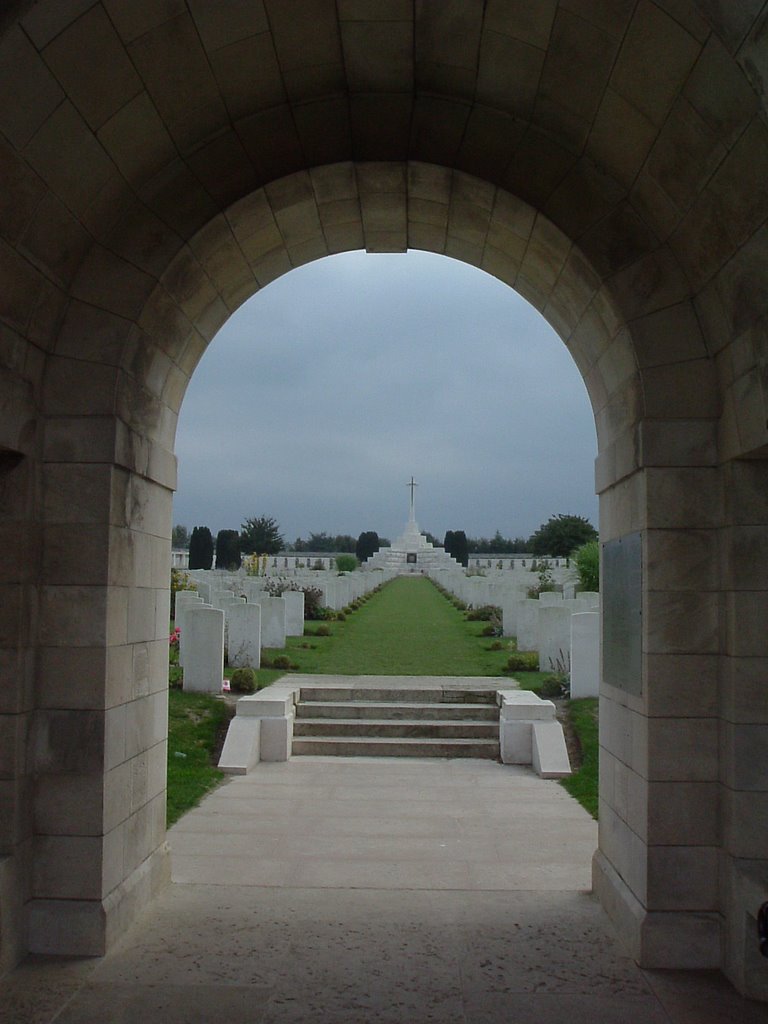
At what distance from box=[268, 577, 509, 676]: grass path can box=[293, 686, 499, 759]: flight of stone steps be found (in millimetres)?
1943

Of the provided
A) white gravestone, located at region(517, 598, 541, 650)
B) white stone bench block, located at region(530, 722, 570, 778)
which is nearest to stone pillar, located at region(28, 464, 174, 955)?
white stone bench block, located at region(530, 722, 570, 778)

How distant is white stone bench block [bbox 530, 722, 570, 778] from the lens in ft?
29.5

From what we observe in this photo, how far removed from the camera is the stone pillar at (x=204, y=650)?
35.9 ft

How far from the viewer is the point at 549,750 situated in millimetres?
9219

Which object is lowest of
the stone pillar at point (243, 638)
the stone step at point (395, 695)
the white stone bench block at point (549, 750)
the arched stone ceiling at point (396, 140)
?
the white stone bench block at point (549, 750)

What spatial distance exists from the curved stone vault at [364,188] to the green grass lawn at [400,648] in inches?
311

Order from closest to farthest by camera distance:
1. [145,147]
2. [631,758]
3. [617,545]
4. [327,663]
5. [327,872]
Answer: [145,147] → [631,758] → [617,545] → [327,872] → [327,663]

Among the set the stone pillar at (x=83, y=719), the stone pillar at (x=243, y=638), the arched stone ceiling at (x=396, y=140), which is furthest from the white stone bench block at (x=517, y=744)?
the stone pillar at (x=83, y=719)

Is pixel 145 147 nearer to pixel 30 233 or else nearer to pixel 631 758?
pixel 30 233

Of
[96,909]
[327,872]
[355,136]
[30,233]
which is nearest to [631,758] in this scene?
[327,872]

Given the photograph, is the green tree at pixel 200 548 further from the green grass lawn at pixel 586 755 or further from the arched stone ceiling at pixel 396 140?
the arched stone ceiling at pixel 396 140

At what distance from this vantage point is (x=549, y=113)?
4434mm

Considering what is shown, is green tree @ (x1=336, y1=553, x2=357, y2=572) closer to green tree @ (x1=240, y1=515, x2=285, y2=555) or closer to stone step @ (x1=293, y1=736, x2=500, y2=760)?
green tree @ (x1=240, y1=515, x2=285, y2=555)

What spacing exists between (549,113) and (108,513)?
9.97 feet
